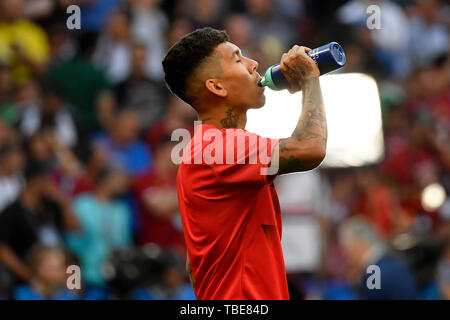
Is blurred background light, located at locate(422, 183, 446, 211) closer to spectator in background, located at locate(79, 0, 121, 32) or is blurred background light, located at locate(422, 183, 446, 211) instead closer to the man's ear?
spectator in background, located at locate(79, 0, 121, 32)

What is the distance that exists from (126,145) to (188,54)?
5039 millimetres

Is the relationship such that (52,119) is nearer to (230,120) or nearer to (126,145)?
(126,145)

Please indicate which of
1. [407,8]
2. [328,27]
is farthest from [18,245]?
[407,8]

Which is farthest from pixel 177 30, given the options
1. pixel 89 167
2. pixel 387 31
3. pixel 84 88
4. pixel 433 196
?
pixel 433 196

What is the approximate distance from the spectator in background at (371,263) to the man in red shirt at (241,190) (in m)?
2.49

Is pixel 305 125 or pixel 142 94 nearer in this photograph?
pixel 305 125

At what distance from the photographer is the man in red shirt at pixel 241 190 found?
354cm

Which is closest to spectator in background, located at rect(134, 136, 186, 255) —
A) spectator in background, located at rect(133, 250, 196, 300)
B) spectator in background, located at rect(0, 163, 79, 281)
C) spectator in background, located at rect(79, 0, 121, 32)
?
spectator in background, located at rect(0, 163, 79, 281)

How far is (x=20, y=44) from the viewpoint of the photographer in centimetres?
945

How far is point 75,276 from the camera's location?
6.76 metres

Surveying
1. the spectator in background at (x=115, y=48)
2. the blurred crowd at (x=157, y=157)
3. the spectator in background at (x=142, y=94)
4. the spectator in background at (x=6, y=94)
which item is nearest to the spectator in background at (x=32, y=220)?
the blurred crowd at (x=157, y=157)
